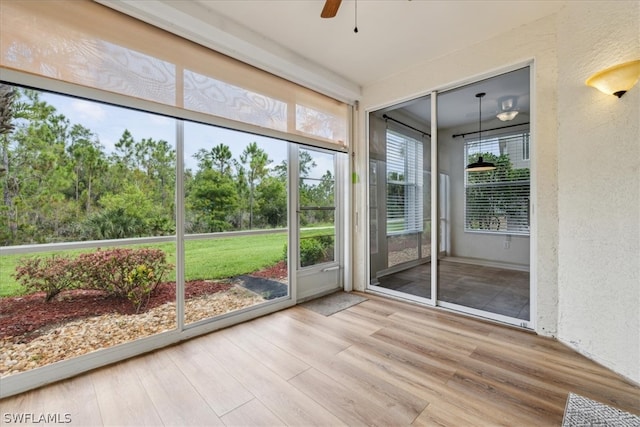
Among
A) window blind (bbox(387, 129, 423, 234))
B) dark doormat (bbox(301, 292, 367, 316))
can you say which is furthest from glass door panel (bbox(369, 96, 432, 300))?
dark doormat (bbox(301, 292, 367, 316))

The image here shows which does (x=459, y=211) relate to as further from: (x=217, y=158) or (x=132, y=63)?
(x=132, y=63)

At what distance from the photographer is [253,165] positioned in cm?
309

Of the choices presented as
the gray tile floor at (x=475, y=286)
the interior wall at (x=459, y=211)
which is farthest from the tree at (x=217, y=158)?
the gray tile floor at (x=475, y=286)

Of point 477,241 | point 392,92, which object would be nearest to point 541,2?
point 392,92

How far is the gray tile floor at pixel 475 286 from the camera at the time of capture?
9.17 feet

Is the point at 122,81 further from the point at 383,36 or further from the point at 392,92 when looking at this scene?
the point at 392,92

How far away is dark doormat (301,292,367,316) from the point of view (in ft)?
10.7

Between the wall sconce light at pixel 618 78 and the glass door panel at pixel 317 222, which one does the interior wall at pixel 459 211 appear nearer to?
the wall sconce light at pixel 618 78

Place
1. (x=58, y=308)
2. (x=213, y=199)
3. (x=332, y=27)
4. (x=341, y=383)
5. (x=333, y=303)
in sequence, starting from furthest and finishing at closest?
1. (x=333, y=303)
2. (x=213, y=199)
3. (x=332, y=27)
4. (x=58, y=308)
5. (x=341, y=383)

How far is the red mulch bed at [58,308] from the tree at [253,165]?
1.12 m

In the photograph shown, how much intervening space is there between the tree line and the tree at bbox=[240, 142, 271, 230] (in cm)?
1

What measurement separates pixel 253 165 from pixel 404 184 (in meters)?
1.98

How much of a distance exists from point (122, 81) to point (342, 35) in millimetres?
2020

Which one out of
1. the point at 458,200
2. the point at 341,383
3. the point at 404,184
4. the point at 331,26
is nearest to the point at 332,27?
the point at 331,26
